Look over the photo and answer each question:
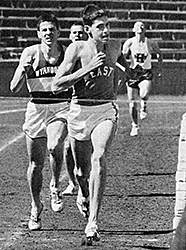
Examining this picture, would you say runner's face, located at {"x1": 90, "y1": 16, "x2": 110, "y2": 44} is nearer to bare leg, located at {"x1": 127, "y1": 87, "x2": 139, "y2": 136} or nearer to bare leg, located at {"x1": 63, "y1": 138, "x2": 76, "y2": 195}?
bare leg, located at {"x1": 63, "y1": 138, "x2": 76, "y2": 195}

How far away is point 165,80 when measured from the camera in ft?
90.6

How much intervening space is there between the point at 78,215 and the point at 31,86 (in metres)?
1.30

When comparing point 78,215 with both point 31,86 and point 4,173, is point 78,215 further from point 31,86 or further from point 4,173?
point 4,173

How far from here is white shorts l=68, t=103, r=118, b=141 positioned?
755cm

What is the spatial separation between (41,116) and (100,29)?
112 centimetres

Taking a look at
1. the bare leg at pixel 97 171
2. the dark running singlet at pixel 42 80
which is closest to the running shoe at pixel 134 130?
the dark running singlet at pixel 42 80

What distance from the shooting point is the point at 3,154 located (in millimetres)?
14039

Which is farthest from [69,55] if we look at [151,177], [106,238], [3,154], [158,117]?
[158,117]

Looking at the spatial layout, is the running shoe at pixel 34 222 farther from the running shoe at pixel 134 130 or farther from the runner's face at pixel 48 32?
the running shoe at pixel 134 130

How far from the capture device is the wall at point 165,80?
86.4 ft

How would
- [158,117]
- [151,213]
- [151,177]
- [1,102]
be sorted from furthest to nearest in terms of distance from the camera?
1. [1,102]
2. [158,117]
3. [151,177]
4. [151,213]

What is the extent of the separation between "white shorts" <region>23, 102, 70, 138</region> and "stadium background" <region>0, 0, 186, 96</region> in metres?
19.6

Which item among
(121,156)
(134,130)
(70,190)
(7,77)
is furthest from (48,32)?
(7,77)

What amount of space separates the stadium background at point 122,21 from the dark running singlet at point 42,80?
64.3 feet
